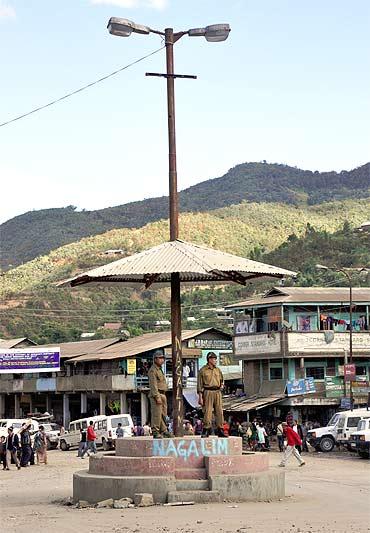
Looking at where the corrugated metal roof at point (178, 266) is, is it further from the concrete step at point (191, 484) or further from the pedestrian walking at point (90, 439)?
the pedestrian walking at point (90, 439)

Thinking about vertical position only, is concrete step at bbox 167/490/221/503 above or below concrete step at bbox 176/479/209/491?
below

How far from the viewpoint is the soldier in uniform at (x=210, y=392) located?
2006 centimetres

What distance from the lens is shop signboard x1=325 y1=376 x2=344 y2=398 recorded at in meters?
54.9

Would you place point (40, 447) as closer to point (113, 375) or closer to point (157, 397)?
point (157, 397)

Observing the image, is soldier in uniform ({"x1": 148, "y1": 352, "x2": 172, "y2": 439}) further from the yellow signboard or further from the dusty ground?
the yellow signboard

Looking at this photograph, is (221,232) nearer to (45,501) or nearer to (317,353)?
(317,353)

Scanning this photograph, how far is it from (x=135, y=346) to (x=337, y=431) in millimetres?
23324

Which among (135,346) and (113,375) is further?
(135,346)

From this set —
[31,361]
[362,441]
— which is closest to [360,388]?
[362,441]

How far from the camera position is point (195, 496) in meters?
18.0

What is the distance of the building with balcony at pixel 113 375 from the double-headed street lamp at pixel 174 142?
125ft

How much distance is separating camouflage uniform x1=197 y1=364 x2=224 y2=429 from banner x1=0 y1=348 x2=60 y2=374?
158ft

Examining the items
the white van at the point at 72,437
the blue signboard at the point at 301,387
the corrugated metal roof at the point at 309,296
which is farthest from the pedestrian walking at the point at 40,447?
the corrugated metal roof at the point at 309,296

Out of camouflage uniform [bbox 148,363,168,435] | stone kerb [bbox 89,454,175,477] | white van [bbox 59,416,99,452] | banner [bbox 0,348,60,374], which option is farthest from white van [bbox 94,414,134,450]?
stone kerb [bbox 89,454,175,477]
